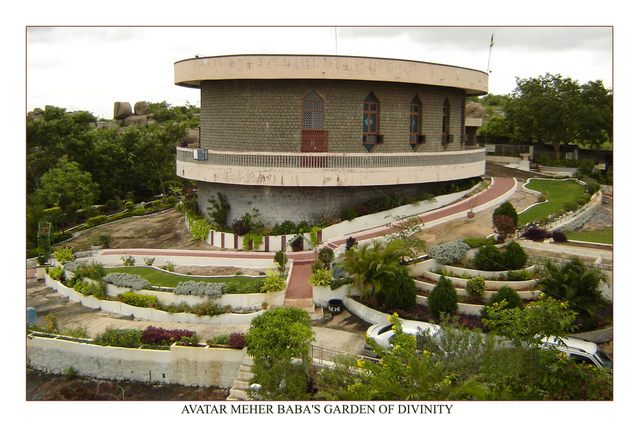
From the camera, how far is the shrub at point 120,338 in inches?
674

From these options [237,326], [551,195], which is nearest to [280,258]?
[237,326]

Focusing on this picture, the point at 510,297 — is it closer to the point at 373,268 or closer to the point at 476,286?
the point at 476,286

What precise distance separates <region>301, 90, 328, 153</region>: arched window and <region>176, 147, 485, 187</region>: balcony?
1.09 metres

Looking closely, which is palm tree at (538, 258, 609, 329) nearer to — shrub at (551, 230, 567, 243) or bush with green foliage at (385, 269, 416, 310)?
bush with green foliage at (385, 269, 416, 310)

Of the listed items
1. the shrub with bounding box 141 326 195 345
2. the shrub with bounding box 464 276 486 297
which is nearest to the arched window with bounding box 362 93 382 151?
the shrub with bounding box 464 276 486 297

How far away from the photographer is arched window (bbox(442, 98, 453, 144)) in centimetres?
2903

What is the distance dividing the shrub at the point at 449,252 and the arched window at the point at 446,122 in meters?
10.3

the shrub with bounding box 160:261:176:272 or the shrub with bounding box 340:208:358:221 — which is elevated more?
the shrub with bounding box 340:208:358:221

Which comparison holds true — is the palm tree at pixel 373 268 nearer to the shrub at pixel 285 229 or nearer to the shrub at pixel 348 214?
the shrub at pixel 348 214

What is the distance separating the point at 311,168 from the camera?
939 inches

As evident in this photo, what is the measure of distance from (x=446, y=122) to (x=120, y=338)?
64.9 feet

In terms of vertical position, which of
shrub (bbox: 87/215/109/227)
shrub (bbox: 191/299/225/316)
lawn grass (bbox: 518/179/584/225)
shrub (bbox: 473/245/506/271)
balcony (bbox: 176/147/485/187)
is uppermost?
balcony (bbox: 176/147/485/187)

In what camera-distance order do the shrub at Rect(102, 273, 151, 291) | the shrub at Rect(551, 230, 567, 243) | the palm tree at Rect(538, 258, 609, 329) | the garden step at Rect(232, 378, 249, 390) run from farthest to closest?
the shrub at Rect(551, 230, 567, 243) → the shrub at Rect(102, 273, 151, 291) → the palm tree at Rect(538, 258, 609, 329) → the garden step at Rect(232, 378, 249, 390)
